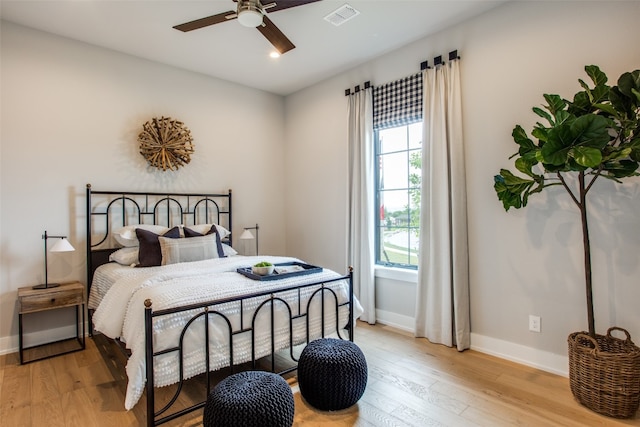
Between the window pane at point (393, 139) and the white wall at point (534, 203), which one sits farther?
the window pane at point (393, 139)

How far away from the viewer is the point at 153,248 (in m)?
3.23

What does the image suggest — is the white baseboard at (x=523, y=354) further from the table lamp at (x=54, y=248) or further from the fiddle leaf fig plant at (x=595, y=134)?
the table lamp at (x=54, y=248)

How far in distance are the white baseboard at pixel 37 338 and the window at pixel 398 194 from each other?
10.6ft

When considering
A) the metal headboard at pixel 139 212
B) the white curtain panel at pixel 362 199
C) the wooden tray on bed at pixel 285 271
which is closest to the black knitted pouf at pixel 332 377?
the wooden tray on bed at pixel 285 271

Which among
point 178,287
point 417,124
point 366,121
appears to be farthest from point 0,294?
point 417,124

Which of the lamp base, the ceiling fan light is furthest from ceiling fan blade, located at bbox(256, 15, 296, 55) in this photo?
the lamp base

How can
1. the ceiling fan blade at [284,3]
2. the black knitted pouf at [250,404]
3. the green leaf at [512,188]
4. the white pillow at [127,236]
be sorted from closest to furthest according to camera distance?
the black knitted pouf at [250,404] < the ceiling fan blade at [284,3] < the green leaf at [512,188] < the white pillow at [127,236]

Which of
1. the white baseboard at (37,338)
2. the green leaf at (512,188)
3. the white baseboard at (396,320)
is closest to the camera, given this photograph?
the green leaf at (512,188)

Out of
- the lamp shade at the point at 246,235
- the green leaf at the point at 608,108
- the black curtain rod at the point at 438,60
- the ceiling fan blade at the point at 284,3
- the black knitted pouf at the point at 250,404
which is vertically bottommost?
the black knitted pouf at the point at 250,404

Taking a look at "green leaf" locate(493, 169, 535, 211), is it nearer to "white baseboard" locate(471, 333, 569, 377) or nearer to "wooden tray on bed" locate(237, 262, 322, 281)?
"white baseboard" locate(471, 333, 569, 377)

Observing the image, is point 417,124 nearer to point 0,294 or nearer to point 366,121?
point 366,121

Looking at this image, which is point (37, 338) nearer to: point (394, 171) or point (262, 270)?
point (262, 270)

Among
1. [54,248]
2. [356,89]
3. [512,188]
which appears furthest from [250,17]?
[54,248]

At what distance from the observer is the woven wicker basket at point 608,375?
79.9 inches
